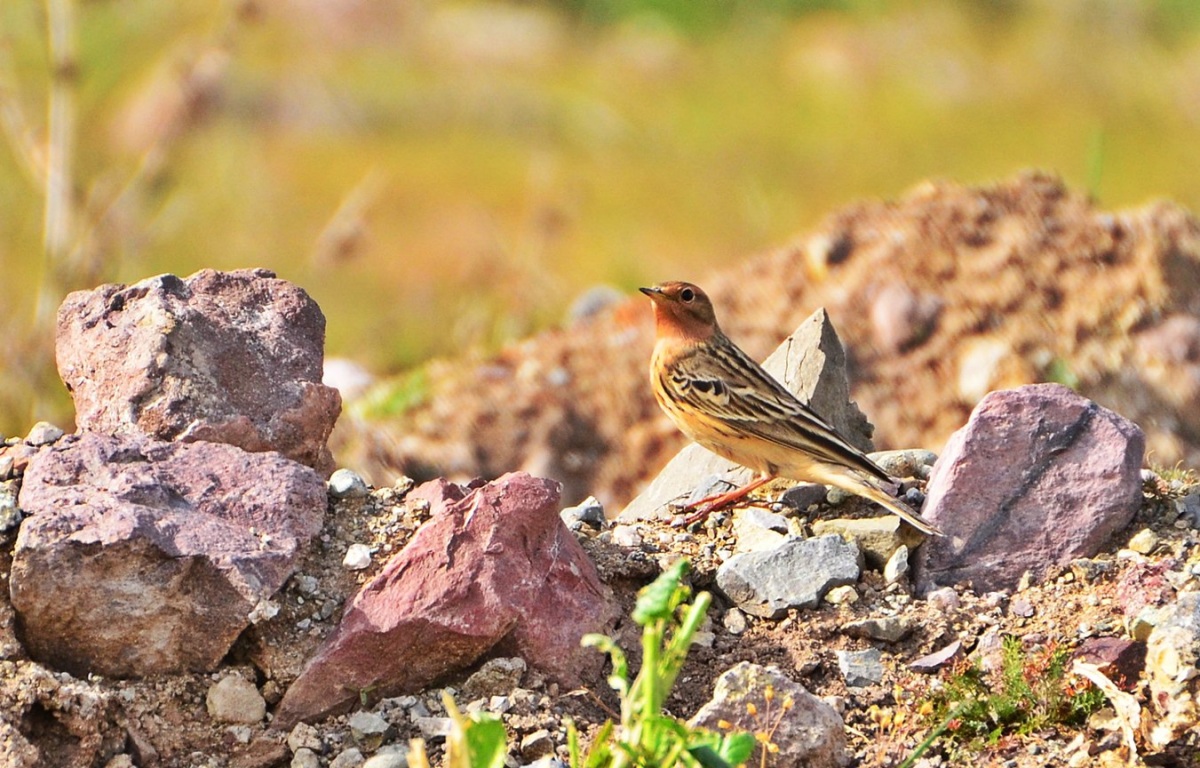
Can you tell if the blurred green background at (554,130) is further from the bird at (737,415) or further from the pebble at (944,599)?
the pebble at (944,599)

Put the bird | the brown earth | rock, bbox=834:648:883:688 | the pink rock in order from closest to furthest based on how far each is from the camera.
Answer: the pink rock → rock, bbox=834:648:883:688 → the brown earth → the bird

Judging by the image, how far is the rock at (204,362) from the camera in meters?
4.53

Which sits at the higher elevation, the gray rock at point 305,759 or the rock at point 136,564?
the rock at point 136,564

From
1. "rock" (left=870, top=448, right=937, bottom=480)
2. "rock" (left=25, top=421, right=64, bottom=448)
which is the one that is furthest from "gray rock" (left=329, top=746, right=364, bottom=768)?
"rock" (left=870, top=448, right=937, bottom=480)

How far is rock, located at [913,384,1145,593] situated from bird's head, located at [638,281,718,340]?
1686mm

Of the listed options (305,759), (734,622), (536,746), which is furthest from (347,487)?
(734,622)

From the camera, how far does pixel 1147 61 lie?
57.0ft

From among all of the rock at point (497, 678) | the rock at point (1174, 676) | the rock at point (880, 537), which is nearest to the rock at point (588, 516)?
the rock at point (880, 537)

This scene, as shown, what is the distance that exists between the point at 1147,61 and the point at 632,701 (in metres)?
15.5

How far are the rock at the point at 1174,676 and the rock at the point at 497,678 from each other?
1.53 meters

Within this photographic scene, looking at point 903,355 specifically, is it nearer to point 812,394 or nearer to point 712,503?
point 812,394

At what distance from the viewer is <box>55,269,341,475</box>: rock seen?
4.53 metres

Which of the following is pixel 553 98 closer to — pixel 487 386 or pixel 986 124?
pixel 986 124

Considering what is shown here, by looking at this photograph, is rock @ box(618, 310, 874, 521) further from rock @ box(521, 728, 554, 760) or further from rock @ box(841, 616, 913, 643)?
rock @ box(521, 728, 554, 760)
